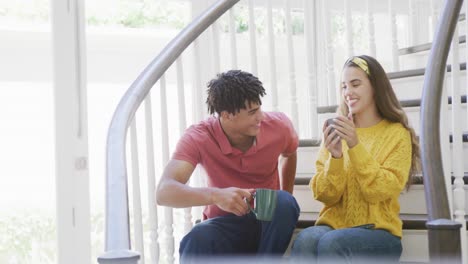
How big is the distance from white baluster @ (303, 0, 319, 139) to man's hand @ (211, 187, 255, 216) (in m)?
0.97

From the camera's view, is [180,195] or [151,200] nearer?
[180,195]

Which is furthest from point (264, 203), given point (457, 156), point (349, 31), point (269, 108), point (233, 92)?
point (269, 108)

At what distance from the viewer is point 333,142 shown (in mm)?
2172

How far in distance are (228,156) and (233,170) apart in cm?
6

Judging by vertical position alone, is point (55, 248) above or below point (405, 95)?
below

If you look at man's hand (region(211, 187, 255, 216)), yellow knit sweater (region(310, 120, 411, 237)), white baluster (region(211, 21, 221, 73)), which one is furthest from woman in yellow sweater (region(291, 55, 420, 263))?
white baluster (region(211, 21, 221, 73))

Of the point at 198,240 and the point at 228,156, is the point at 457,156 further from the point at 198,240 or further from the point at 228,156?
the point at 198,240

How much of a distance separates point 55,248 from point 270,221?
1.78m

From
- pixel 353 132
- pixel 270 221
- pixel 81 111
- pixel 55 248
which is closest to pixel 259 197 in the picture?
pixel 270 221

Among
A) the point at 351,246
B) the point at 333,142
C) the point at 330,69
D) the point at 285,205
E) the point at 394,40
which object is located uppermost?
the point at 394,40

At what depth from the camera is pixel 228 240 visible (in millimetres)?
2238

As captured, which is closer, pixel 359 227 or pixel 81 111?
pixel 359 227

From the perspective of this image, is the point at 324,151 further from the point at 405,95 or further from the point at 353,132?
the point at 405,95

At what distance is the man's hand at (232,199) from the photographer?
2.09m
